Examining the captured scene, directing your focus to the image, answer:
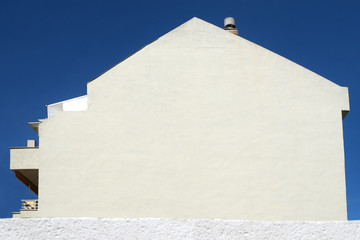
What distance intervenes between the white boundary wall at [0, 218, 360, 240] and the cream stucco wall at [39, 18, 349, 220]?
1240cm

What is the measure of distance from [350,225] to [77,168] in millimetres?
14070

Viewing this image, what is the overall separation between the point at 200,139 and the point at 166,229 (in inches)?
521

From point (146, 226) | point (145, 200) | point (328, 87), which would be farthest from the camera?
point (328, 87)

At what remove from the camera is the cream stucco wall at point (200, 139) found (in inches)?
800

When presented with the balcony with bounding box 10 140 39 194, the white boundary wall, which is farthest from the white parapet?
the white boundary wall

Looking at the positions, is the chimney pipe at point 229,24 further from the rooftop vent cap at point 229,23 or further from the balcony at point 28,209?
the balcony at point 28,209

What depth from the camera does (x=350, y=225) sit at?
7742mm

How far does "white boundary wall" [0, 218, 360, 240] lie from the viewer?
24.2 ft

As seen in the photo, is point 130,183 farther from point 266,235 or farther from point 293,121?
point 266,235

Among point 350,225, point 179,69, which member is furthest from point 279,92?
point 350,225

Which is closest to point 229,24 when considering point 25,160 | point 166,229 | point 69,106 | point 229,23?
point 229,23

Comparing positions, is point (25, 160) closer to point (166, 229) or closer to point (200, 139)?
point (200, 139)

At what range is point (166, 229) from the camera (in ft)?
24.7

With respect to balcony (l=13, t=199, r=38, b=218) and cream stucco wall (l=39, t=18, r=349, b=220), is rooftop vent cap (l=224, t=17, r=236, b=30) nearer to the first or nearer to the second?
cream stucco wall (l=39, t=18, r=349, b=220)
